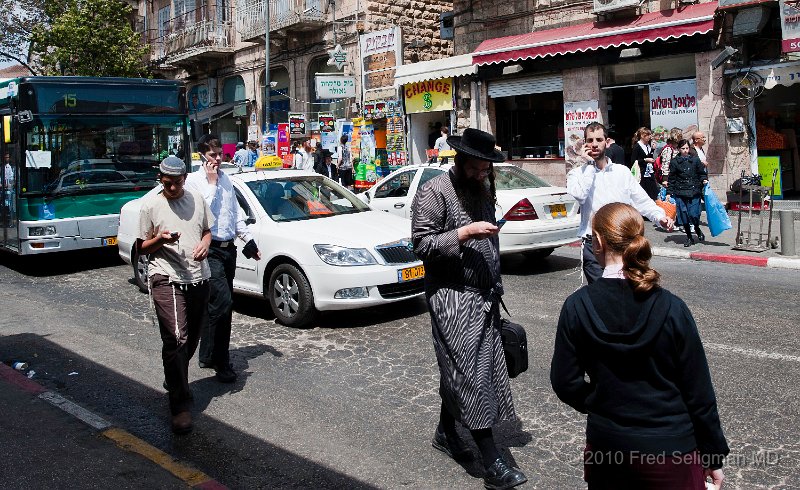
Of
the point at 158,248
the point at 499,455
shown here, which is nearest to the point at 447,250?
the point at 499,455

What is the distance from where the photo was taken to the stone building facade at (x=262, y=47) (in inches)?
998

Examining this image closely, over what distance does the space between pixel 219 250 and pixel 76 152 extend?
6.67 m

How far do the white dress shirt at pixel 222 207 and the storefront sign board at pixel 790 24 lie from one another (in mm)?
11914

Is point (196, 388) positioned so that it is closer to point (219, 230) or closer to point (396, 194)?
point (219, 230)

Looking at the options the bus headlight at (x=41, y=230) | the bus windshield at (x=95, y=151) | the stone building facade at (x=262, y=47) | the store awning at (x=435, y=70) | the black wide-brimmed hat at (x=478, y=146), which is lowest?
the bus headlight at (x=41, y=230)

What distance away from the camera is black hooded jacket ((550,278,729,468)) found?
2604 millimetres

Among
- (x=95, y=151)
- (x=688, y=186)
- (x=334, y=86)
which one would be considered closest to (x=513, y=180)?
(x=688, y=186)

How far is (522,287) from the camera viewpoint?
390 inches

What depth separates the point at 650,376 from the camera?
263 cm

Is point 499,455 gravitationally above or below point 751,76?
below

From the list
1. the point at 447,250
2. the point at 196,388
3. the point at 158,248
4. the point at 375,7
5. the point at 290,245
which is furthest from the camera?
the point at 375,7

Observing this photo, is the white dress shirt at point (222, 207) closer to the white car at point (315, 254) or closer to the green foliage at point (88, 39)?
the white car at point (315, 254)

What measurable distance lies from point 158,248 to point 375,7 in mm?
20860

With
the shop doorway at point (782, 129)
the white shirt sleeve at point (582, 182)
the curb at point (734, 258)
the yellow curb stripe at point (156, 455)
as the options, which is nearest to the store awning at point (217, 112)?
the shop doorway at point (782, 129)
